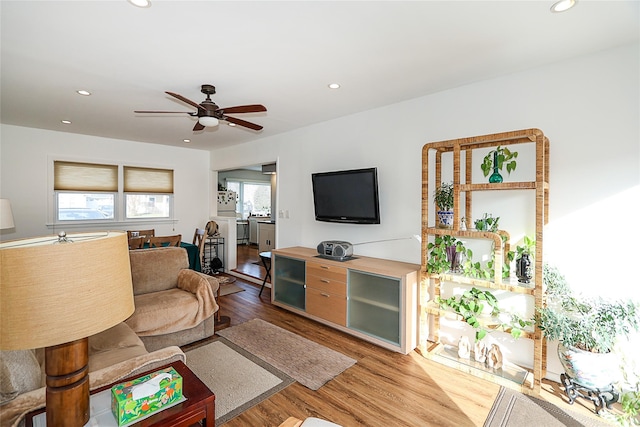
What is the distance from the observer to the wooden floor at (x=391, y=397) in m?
2.07

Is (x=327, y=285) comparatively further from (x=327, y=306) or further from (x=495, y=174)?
(x=495, y=174)

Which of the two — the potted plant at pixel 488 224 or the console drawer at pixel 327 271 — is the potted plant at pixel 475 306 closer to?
the potted plant at pixel 488 224

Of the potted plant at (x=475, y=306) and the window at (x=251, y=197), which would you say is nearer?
the potted plant at (x=475, y=306)

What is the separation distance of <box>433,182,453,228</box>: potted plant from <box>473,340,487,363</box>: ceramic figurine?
108 centimetres

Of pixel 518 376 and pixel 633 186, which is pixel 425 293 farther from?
pixel 633 186

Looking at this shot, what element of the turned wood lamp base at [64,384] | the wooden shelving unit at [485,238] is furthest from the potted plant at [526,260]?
the turned wood lamp base at [64,384]

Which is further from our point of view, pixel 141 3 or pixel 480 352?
pixel 480 352

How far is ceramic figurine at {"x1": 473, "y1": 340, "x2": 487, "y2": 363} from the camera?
270 cm

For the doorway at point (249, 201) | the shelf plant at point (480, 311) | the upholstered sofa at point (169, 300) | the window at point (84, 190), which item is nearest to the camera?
the shelf plant at point (480, 311)

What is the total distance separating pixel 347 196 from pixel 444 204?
1198 millimetres

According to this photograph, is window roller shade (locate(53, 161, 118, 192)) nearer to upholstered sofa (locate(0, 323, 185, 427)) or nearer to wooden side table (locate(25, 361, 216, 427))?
upholstered sofa (locate(0, 323, 185, 427))

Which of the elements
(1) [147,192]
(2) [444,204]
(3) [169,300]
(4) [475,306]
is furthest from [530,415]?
(1) [147,192]

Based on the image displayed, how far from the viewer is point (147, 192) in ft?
18.9

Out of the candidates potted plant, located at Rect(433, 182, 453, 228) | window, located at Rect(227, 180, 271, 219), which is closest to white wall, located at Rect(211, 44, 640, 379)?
potted plant, located at Rect(433, 182, 453, 228)
